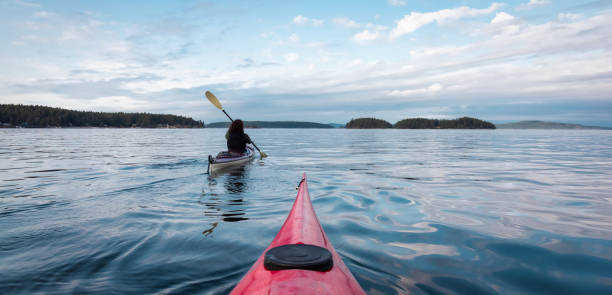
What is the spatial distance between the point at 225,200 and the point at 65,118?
512ft

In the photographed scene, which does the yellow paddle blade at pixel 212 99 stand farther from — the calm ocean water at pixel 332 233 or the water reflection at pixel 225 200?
the calm ocean water at pixel 332 233

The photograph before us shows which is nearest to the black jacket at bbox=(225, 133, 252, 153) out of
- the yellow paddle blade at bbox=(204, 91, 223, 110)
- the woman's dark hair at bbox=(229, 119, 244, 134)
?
the woman's dark hair at bbox=(229, 119, 244, 134)

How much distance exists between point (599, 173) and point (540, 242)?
30.7ft

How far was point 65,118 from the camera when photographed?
125 metres

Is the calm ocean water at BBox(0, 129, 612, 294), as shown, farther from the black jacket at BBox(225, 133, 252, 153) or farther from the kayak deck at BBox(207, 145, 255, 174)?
the black jacket at BBox(225, 133, 252, 153)

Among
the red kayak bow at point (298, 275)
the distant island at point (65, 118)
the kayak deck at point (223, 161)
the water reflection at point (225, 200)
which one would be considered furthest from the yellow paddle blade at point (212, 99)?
the distant island at point (65, 118)

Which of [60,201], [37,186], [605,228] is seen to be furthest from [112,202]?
[605,228]

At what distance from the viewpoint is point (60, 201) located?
6660 mm

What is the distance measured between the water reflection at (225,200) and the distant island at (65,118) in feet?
482

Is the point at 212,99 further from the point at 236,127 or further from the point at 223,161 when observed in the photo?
the point at 223,161

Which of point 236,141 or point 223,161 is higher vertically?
point 236,141

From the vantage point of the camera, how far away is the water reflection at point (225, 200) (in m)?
5.58

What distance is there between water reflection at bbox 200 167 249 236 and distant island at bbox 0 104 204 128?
146843 mm

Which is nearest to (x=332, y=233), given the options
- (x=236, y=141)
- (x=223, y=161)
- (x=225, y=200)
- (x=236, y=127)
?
(x=225, y=200)
